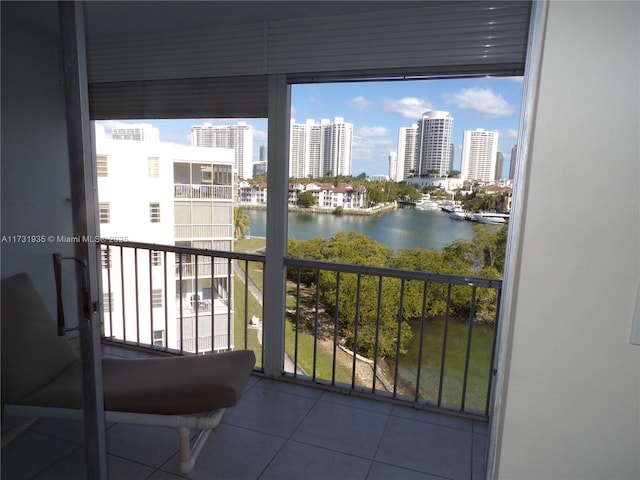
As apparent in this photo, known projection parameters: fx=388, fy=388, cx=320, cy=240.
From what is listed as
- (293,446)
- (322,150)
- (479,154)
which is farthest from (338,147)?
(293,446)

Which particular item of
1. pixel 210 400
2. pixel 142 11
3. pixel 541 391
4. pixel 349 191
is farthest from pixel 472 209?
pixel 142 11

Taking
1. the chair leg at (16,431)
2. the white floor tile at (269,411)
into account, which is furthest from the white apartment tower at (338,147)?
the chair leg at (16,431)

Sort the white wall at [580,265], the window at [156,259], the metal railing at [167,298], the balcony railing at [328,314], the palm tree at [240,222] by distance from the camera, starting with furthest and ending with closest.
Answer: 1. the window at [156,259]
2. the metal railing at [167,298]
3. the palm tree at [240,222]
4. the balcony railing at [328,314]
5. the white wall at [580,265]

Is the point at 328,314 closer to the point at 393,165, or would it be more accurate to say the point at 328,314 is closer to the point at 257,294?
the point at 257,294

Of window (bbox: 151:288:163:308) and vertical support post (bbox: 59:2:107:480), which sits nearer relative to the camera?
vertical support post (bbox: 59:2:107:480)

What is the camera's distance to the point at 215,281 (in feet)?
11.4

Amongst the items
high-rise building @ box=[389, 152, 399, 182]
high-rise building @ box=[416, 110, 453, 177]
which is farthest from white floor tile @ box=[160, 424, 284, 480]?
high-rise building @ box=[416, 110, 453, 177]

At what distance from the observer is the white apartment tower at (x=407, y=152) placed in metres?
2.74

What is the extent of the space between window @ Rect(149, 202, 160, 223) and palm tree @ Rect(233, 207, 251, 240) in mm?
869

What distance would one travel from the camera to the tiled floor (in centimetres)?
171

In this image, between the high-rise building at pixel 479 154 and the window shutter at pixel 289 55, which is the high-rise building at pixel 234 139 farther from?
the high-rise building at pixel 479 154

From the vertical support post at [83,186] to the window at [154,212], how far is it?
2.12 metres

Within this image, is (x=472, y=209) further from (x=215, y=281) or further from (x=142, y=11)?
(x=142, y=11)

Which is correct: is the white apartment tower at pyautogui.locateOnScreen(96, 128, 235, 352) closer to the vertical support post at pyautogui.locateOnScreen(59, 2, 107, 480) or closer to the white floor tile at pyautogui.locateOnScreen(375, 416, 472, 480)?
the vertical support post at pyautogui.locateOnScreen(59, 2, 107, 480)
